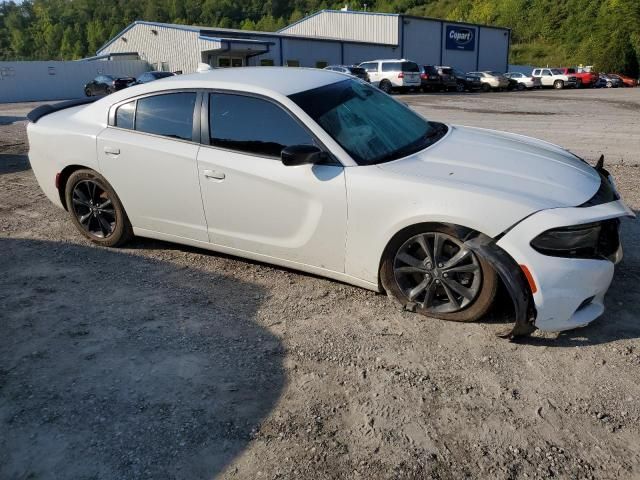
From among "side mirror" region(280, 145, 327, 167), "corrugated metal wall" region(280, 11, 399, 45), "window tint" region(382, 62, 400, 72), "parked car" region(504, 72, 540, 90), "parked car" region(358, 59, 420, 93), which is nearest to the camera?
"side mirror" region(280, 145, 327, 167)

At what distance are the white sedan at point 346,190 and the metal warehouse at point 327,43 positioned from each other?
1348 inches

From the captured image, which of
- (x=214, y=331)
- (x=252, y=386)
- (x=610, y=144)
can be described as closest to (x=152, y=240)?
(x=214, y=331)

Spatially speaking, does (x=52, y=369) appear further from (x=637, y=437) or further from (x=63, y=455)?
(x=637, y=437)

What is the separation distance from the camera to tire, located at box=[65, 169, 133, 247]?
15.7 ft

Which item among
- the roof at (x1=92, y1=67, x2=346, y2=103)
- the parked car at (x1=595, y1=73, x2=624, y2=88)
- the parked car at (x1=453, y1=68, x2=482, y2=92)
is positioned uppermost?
the roof at (x1=92, y1=67, x2=346, y2=103)

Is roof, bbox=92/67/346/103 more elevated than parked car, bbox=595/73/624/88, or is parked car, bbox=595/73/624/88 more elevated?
roof, bbox=92/67/346/103

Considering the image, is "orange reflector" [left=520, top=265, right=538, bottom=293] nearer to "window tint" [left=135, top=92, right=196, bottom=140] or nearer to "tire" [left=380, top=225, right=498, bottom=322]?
"tire" [left=380, top=225, right=498, bottom=322]

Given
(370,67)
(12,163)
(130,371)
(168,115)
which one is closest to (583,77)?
(370,67)

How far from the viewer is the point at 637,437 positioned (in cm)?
252

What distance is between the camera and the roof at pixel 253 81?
4.08 meters

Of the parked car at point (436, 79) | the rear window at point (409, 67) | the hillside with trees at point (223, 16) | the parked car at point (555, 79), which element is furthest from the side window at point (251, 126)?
the hillside with trees at point (223, 16)

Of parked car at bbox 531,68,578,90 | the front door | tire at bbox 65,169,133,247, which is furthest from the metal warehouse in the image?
the front door

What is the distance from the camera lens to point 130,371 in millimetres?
3137

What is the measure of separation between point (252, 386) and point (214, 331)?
689 millimetres
